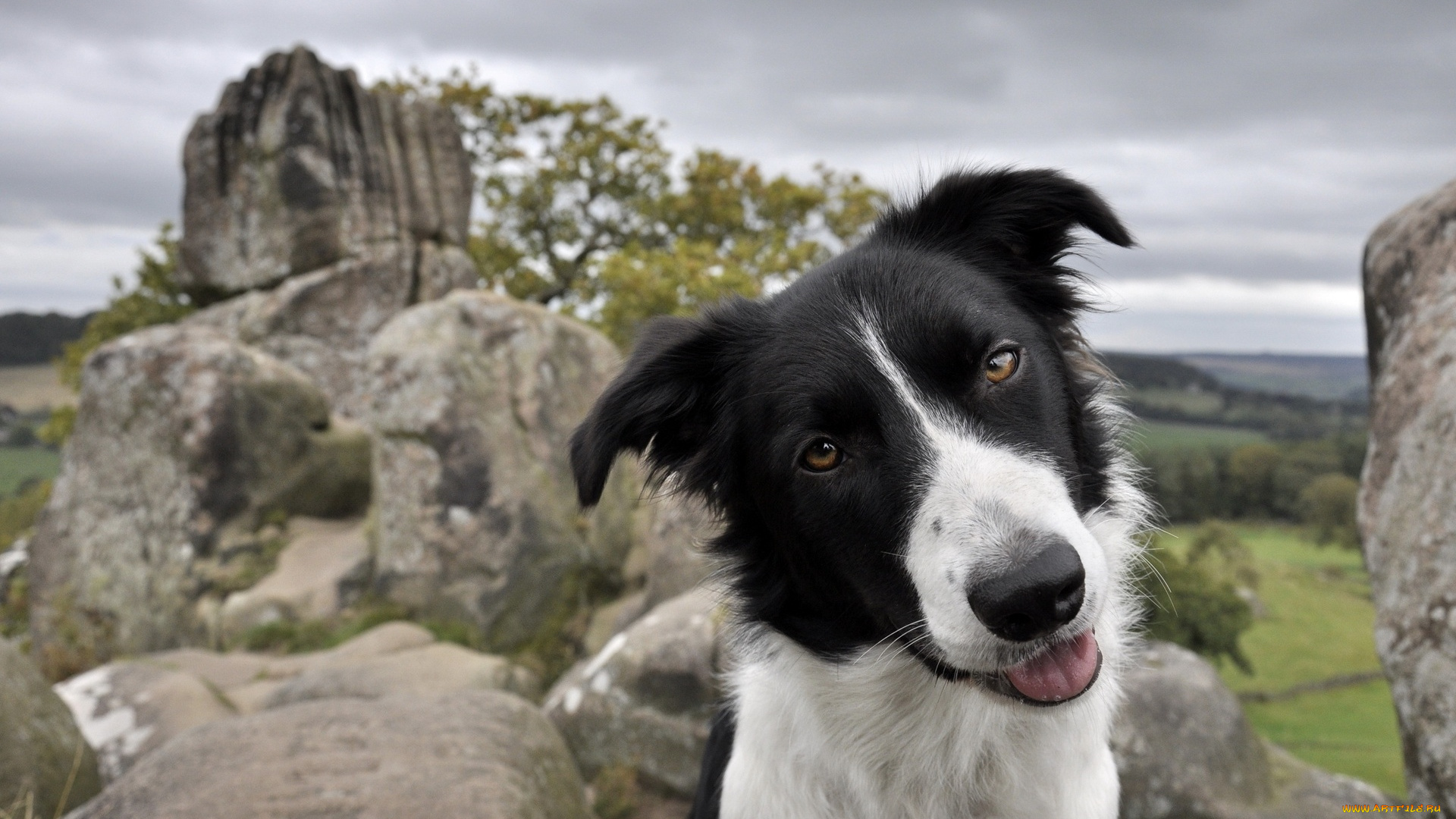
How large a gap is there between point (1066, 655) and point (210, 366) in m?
11.8

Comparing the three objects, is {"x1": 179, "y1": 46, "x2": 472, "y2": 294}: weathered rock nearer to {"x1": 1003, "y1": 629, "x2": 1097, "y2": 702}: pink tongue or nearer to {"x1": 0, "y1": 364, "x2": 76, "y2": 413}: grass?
{"x1": 0, "y1": 364, "x2": 76, "y2": 413}: grass

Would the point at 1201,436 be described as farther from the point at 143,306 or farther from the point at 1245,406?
the point at 143,306

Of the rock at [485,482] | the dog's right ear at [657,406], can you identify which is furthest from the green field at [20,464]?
the dog's right ear at [657,406]

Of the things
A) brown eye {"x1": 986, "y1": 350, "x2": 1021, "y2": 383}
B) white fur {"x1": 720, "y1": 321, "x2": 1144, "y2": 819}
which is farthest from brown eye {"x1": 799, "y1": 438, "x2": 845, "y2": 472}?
brown eye {"x1": 986, "y1": 350, "x2": 1021, "y2": 383}

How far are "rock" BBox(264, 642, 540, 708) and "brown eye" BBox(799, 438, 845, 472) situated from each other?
4413 millimetres

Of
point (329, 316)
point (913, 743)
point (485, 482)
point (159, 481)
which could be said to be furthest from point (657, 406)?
point (329, 316)

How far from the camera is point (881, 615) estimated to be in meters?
2.69

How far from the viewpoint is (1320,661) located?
1180 cm

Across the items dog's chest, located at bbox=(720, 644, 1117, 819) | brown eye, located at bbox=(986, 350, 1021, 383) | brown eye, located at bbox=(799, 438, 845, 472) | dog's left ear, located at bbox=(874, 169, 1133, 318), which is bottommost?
dog's chest, located at bbox=(720, 644, 1117, 819)

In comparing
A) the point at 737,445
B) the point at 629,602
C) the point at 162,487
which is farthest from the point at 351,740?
the point at 162,487

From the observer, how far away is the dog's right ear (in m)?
2.82

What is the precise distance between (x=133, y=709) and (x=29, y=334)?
45407 millimetres

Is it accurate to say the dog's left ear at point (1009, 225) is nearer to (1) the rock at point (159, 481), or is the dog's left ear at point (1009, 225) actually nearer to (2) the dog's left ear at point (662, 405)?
(2) the dog's left ear at point (662, 405)

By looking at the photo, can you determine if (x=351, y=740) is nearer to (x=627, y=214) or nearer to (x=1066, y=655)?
(x=1066, y=655)
